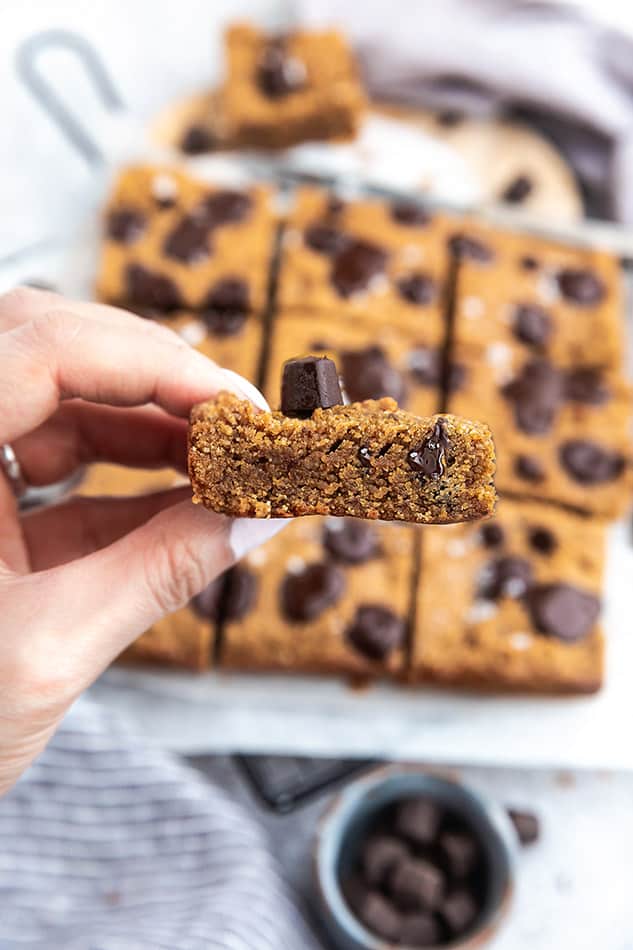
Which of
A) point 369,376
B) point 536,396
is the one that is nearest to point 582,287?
point 536,396

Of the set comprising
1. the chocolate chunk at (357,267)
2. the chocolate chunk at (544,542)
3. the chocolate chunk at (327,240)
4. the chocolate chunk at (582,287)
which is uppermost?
the chocolate chunk at (327,240)

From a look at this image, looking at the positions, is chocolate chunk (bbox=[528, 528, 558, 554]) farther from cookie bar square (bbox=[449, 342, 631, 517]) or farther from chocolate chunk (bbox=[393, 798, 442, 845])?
chocolate chunk (bbox=[393, 798, 442, 845])

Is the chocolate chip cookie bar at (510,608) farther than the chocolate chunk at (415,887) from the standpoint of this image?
Yes

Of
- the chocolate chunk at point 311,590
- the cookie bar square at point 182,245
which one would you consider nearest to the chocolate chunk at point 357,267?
the cookie bar square at point 182,245

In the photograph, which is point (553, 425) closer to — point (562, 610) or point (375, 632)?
point (562, 610)

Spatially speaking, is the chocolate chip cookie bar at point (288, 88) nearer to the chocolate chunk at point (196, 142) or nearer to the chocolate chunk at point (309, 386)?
the chocolate chunk at point (196, 142)

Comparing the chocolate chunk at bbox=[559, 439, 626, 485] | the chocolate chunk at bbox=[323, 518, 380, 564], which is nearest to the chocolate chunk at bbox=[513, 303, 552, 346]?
the chocolate chunk at bbox=[559, 439, 626, 485]

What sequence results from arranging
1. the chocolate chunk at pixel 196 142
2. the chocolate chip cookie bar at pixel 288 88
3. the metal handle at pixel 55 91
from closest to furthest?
the chocolate chip cookie bar at pixel 288 88 < the chocolate chunk at pixel 196 142 < the metal handle at pixel 55 91
